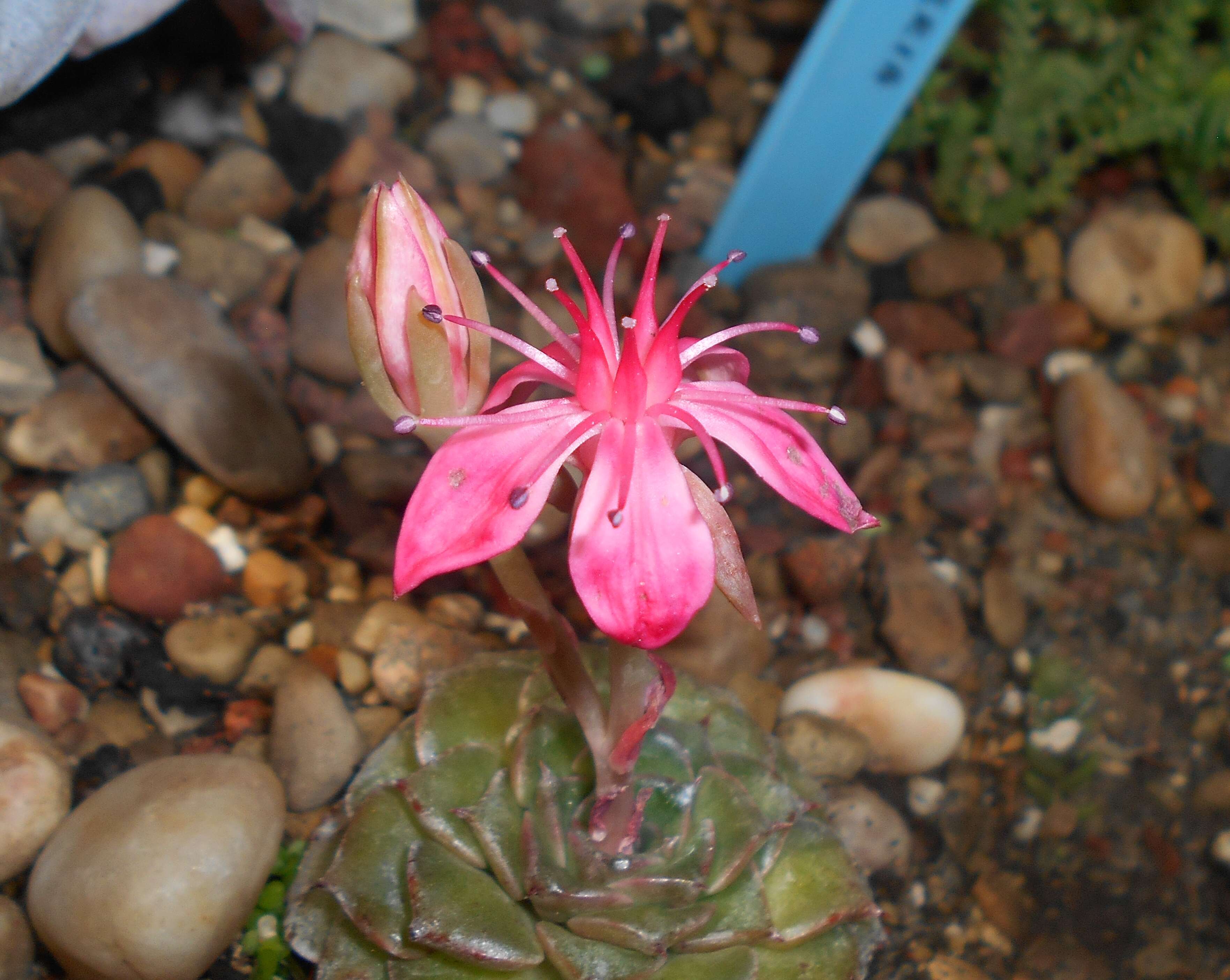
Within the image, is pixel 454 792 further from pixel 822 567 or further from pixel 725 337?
pixel 822 567

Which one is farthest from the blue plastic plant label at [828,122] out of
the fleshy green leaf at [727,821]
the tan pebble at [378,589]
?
the fleshy green leaf at [727,821]

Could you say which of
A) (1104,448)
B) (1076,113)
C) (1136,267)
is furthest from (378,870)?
(1076,113)

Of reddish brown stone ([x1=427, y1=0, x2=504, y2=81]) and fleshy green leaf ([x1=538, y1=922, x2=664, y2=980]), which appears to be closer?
fleshy green leaf ([x1=538, y1=922, x2=664, y2=980])

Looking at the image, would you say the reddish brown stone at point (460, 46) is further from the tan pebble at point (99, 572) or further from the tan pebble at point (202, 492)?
the tan pebble at point (99, 572)

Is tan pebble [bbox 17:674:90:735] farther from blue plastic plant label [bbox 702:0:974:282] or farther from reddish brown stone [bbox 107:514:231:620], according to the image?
blue plastic plant label [bbox 702:0:974:282]

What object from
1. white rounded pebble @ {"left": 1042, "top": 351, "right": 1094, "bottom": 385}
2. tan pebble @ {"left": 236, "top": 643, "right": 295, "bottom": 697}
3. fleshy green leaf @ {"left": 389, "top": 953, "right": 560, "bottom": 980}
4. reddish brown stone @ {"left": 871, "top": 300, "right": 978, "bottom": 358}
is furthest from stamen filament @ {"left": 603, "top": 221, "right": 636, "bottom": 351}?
white rounded pebble @ {"left": 1042, "top": 351, "right": 1094, "bottom": 385}

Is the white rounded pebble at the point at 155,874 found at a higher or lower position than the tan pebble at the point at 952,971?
lower

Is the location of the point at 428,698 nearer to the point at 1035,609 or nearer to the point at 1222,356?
the point at 1035,609
